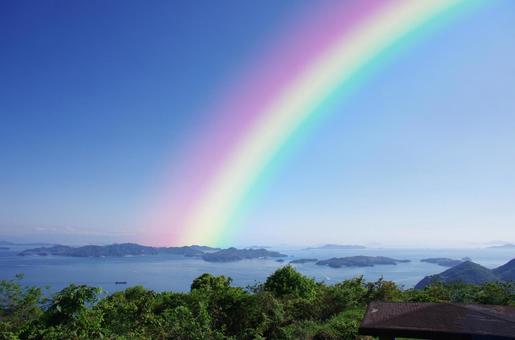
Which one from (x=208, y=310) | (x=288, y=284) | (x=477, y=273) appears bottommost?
(x=477, y=273)

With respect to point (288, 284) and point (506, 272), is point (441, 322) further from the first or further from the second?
point (506, 272)

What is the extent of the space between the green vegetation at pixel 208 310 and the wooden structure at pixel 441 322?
16.8 feet

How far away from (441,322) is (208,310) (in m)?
9.17

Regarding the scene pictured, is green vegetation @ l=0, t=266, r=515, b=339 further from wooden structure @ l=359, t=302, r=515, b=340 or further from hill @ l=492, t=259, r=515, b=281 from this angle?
hill @ l=492, t=259, r=515, b=281

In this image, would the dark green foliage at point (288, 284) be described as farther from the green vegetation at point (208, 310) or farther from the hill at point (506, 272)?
the hill at point (506, 272)

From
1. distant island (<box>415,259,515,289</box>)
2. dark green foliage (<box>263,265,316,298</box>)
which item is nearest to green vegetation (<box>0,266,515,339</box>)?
dark green foliage (<box>263,265,316,298</box>)

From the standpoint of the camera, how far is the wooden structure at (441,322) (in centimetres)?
615

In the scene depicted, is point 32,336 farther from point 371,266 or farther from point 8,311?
point 371,266

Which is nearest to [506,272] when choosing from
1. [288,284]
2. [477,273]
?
[477,273]

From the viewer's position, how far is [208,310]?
1398 centimetres

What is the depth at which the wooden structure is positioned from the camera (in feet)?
20.2

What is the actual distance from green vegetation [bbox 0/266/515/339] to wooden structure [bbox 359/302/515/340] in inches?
202

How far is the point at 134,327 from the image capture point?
12.0 m

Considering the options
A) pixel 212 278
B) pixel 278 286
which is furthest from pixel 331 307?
pixel 212 278
